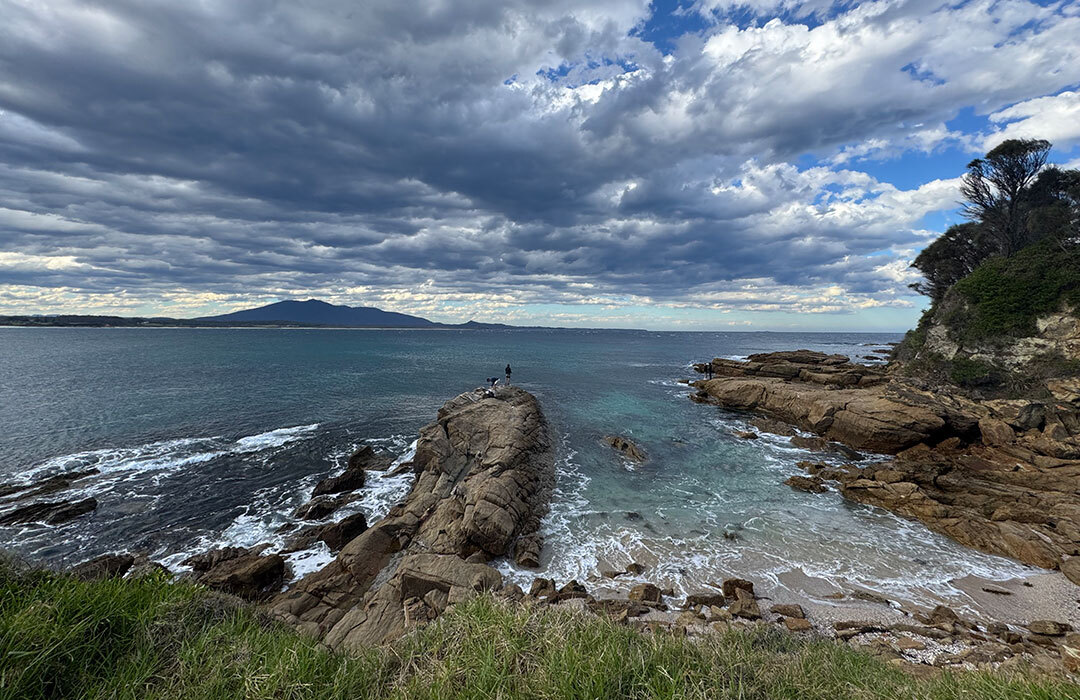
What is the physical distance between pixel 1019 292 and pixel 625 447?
35.5 meters

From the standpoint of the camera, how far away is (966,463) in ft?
69.4

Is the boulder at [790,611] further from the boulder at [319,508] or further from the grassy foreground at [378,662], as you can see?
the boulder at [319,508]

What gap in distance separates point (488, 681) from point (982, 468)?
28583 millimetres

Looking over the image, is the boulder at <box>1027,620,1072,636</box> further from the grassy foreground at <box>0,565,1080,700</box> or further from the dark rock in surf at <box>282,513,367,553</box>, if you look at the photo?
the dark rock in surf at <box>282,513,367,553</box>

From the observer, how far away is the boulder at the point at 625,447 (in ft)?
82.1

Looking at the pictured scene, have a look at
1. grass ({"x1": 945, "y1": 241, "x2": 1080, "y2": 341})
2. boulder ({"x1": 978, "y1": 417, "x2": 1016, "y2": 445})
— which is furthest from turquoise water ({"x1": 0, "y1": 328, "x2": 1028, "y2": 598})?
grass ({"x1": 945, "y1": 241, "x2": 1080, "y2": 341})

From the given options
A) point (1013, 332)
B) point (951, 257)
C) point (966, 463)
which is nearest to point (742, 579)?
→ point (966, 463)

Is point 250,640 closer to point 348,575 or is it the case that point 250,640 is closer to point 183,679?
point 183,679

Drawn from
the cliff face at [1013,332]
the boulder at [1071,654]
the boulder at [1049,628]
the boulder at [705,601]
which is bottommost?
the boulder at [705,601]

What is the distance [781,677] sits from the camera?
4555mm

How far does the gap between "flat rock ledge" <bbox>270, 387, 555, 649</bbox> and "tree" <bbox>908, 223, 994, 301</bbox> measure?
2362 inches

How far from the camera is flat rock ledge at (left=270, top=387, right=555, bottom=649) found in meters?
10.7

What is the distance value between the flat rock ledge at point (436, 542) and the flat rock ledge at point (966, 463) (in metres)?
14.8

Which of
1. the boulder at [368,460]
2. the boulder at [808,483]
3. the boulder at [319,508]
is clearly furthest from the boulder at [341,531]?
the boulder at [808,483]
